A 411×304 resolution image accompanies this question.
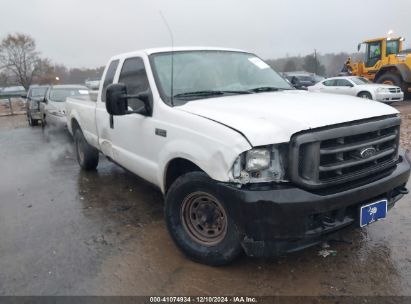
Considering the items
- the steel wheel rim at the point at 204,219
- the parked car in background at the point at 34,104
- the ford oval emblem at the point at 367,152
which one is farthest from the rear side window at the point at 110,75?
the parked car in background at the point at 34,104

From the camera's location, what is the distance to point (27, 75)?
48.8 metres

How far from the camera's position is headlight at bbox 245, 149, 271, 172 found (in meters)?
2.77

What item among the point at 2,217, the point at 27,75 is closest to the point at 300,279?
the point at 2,217

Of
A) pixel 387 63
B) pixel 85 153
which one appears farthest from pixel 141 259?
pixel 387 63

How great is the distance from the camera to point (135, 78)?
438 cm

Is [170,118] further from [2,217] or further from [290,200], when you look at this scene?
[2,217]

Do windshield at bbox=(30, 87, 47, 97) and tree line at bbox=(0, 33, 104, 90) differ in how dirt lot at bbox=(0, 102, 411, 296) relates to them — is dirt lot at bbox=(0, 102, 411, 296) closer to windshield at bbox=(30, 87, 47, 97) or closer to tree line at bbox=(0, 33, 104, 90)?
windshield at bbox=(30, 87, 47, 97)

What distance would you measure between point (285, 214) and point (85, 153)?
4.65 meters

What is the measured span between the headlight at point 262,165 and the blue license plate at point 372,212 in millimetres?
749

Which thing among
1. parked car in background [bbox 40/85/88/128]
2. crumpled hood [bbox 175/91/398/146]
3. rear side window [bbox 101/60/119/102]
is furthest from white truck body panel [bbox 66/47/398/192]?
parked car in background [bbox 40/85/88/128]

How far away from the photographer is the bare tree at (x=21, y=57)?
46.8 meters

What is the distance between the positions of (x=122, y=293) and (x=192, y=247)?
71cm

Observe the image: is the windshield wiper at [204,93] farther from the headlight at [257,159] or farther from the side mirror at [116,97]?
the headlight at [257,159]

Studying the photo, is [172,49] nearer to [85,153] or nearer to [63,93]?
[85,153]
